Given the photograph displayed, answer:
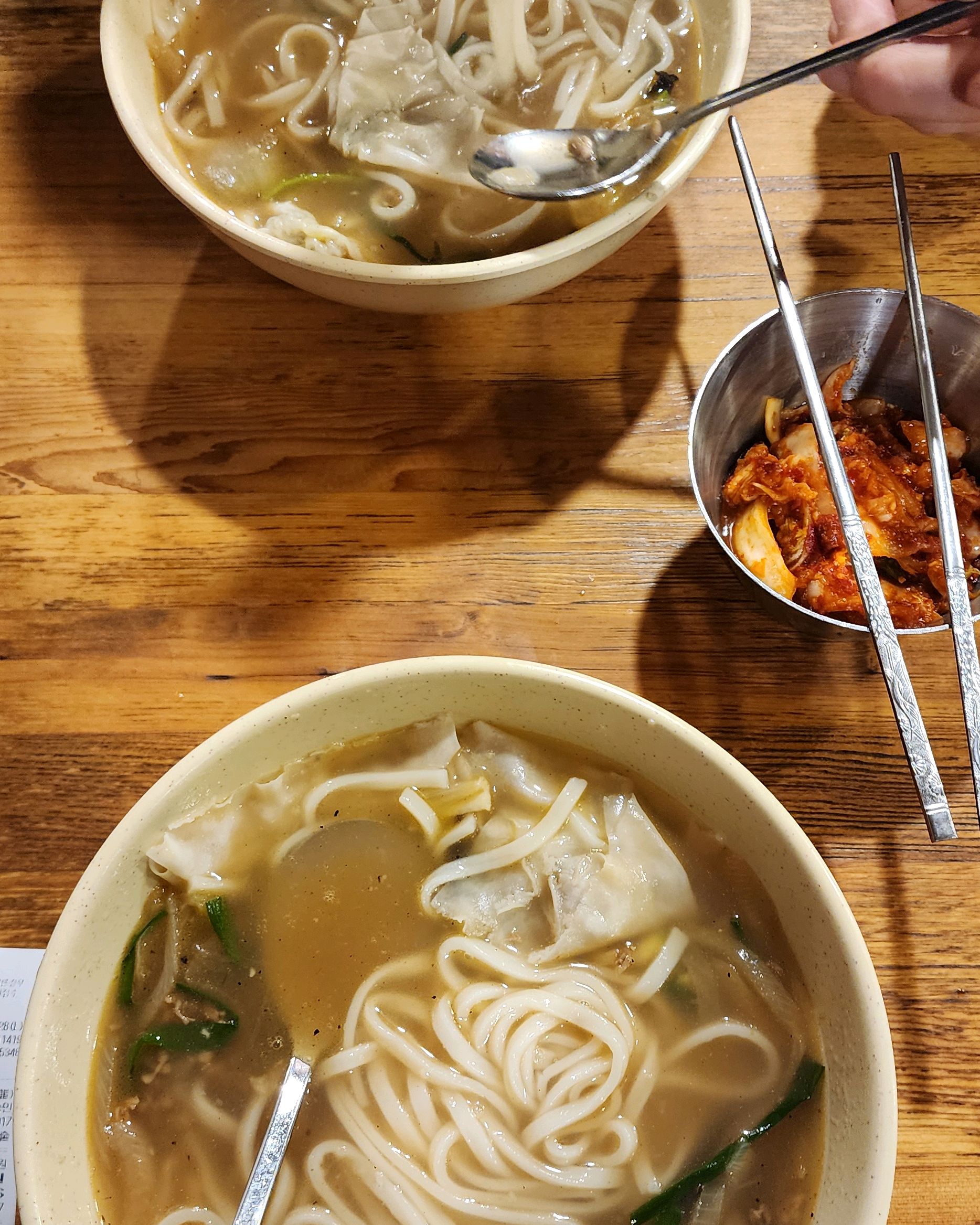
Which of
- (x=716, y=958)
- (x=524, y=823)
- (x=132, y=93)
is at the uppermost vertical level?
(x=132, y=93)

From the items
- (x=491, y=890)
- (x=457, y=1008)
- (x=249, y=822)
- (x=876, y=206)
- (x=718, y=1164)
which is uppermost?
(x=876, y=206)

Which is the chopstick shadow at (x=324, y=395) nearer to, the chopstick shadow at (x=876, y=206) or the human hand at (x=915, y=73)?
the chopstick shadow at (x=876, y=206)

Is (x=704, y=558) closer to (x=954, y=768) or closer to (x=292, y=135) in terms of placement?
(x=954, y=768)

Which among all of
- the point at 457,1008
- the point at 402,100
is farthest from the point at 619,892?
the point at 402,100

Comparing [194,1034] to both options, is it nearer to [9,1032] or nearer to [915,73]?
[9,1032]

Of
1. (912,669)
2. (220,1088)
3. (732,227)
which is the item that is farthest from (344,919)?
(732,227)

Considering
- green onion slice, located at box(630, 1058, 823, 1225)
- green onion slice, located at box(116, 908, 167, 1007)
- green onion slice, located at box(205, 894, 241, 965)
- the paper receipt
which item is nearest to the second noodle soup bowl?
green onion slice, located at box(630, 1058, 823, 1225)

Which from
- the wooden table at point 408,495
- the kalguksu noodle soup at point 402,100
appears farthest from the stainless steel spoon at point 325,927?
the kalguksu noodle soup at point 402,100
